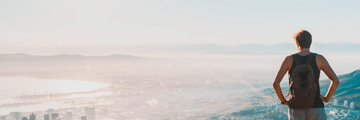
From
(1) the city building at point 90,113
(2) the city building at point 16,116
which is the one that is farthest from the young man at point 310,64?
(2) the city building at point 16,116

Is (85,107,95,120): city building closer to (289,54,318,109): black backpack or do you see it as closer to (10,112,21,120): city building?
(10,112,21,120): city building

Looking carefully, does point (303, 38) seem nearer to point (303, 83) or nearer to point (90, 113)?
point (303, 83)

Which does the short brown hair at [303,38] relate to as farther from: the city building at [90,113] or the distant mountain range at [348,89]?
the distant mountain range at [348,89]

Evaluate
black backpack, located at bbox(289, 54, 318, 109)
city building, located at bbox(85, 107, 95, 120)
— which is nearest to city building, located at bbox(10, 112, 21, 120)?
city building, located at bbox(85, 107, 95, 120)

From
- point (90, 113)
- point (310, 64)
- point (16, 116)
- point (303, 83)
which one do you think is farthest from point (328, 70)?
point (16, 116)

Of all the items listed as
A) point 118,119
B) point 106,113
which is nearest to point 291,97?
point 118,119
